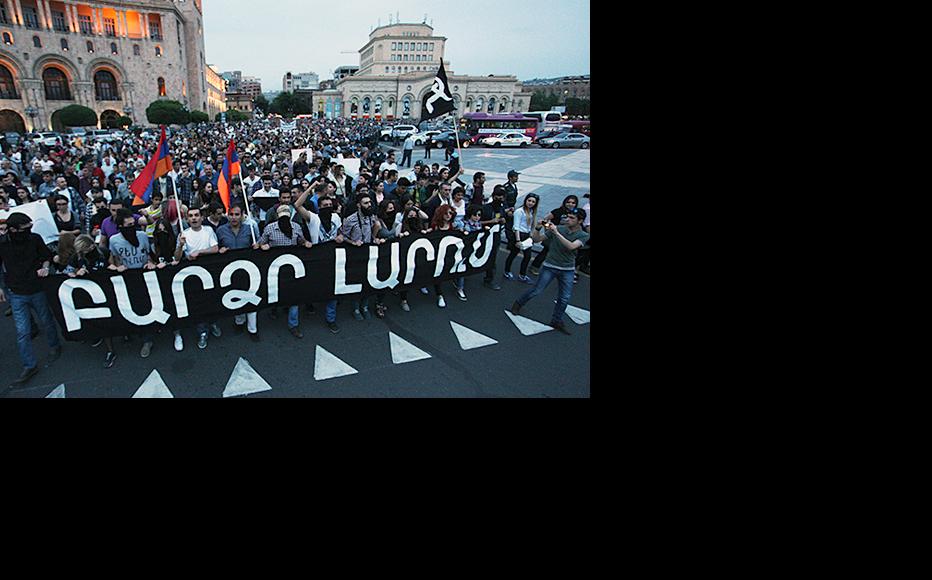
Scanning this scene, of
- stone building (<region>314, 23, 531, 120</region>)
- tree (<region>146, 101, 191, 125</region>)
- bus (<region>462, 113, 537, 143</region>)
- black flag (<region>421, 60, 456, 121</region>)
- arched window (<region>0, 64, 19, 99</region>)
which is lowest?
black flag (<region>421, 60, 456, 121</region>)

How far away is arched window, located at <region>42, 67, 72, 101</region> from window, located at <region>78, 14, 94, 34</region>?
690 cm

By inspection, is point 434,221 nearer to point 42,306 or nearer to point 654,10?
point 42,306

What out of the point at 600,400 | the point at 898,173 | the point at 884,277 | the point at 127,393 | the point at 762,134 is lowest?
the point at 127,393

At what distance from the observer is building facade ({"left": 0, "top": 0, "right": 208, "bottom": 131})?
5641 cm

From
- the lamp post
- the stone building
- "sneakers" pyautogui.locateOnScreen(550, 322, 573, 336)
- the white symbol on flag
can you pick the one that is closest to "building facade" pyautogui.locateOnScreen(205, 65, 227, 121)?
the stone building

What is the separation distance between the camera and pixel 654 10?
6.16 ft

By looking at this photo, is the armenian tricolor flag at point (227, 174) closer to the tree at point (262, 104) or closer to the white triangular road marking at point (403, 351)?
the white triangular road marking at point (403, 351)

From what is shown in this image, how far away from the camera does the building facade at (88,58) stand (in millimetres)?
56406

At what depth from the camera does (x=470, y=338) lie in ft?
19.0

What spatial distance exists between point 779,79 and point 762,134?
21cm

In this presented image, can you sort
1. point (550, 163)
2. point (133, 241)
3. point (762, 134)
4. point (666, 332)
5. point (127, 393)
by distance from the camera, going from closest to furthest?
point (762, 134) < point (666, 332) < point (127, 393) < point (133, 241) < point (550, 163)

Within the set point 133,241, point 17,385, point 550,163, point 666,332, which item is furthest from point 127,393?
point 550,163

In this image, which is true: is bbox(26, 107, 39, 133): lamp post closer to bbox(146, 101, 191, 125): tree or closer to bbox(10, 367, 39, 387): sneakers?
bbox(146, 101, 191, 125): tree

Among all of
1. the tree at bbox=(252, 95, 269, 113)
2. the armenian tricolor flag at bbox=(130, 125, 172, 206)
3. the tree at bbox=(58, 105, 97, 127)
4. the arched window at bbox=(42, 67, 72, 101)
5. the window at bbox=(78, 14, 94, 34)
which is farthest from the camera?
the tree at bbox=(252, 95, 269, 113)
